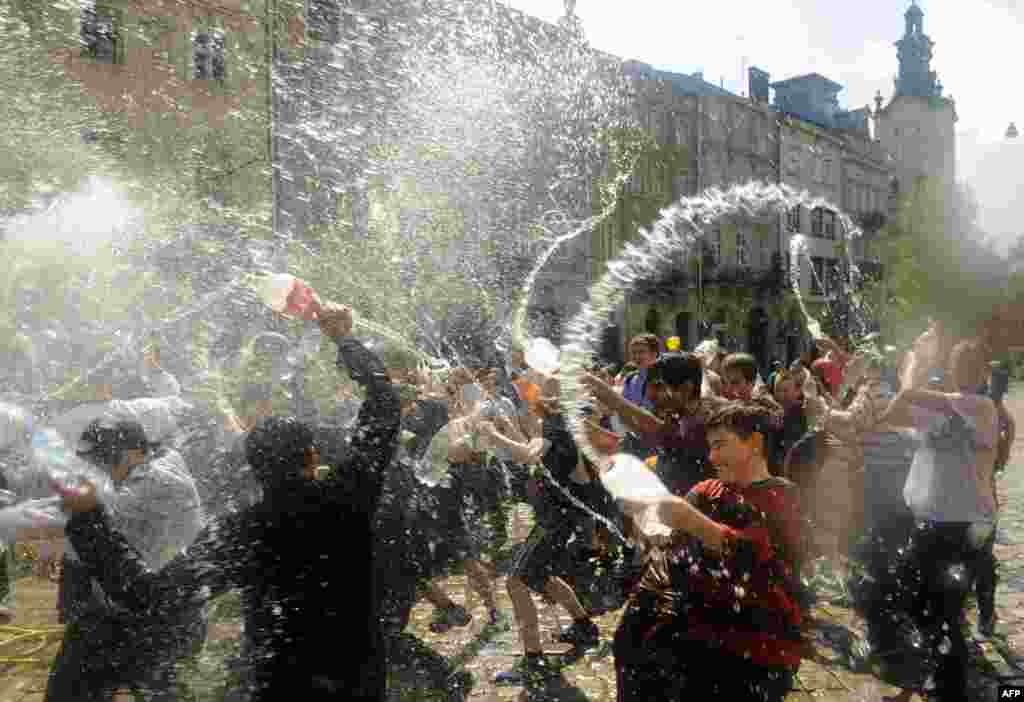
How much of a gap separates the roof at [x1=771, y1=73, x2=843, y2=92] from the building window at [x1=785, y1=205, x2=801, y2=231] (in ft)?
26.2

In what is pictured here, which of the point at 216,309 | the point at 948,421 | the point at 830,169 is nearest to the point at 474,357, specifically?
the point at 216,309

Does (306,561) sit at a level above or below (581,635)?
above

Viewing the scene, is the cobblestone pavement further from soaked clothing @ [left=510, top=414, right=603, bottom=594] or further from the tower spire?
the tower spire

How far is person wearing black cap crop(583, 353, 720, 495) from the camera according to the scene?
403cm

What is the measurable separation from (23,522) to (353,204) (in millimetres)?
16650

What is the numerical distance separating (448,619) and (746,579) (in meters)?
3.34

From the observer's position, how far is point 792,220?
4278 cm

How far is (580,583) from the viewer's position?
21.8ft

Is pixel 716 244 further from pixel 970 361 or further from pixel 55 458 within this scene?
pixel 55 458

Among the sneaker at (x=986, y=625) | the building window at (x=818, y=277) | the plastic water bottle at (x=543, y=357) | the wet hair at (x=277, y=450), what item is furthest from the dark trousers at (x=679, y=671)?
the building window at (x=818, y=277)

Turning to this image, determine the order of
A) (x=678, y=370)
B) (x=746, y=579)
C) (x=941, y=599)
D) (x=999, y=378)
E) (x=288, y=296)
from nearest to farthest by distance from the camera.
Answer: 1. (x=746, y=579)
2. (x=288, y=296)
3. (x=678, y=370)
4. (x=941, y=599)
5. (x=999, y=378)

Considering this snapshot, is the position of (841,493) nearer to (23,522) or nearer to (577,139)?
(23,522)

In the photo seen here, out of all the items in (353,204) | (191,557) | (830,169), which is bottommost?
(191,557)

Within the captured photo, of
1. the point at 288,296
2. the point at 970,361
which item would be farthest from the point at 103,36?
the point at 970,361
